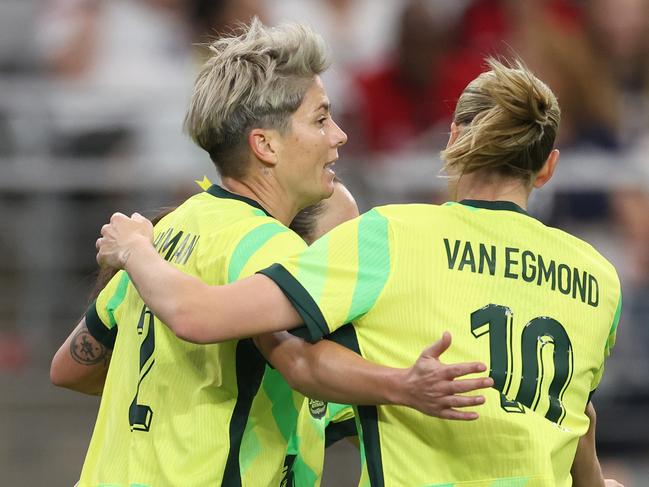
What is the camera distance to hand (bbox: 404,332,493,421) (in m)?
2.93

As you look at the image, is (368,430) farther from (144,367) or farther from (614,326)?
(614,326)

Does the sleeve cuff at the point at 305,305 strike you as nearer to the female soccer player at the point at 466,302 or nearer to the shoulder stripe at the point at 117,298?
the female soccer player at the point at 466,302

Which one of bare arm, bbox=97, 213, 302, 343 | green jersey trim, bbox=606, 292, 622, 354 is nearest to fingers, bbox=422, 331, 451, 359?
bare arm, bbox=97, 213, 302, 343

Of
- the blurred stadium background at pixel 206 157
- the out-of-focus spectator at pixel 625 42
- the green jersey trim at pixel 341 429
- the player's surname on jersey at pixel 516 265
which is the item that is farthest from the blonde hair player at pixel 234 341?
the out-of-focus spectator at pixel 625 42

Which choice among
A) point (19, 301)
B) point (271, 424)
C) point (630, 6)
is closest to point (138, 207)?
point (19, 301)

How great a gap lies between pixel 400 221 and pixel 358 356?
34cm

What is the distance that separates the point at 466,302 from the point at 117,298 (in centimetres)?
108

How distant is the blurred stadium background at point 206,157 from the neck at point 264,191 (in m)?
3.55

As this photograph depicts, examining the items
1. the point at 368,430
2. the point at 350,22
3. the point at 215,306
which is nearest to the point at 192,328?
the point at 215,306

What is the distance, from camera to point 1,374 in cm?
705

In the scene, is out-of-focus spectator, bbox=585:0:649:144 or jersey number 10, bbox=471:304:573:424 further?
out-of-focus spectator, bbox=585:0:649:144

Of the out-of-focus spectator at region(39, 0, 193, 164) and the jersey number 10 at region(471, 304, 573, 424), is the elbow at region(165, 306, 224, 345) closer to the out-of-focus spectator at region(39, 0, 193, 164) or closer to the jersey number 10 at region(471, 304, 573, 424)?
the jersey number 10 at region(471, 304, 573, 424)

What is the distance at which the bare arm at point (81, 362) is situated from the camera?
3.87 metres

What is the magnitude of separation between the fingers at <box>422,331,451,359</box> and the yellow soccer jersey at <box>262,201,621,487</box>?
0.20 meters
